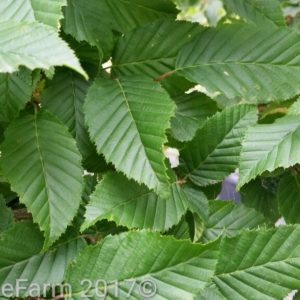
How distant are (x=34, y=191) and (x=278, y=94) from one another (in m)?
0.29

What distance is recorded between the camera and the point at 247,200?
29.5 inches

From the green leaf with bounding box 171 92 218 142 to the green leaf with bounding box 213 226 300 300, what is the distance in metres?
0.14

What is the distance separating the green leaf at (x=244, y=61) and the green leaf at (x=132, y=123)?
0.07 metres

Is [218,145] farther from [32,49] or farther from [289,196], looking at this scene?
[32,49]

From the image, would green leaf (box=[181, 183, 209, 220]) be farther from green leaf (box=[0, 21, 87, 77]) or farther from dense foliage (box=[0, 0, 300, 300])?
green leaf (box=[0, 21, 87, 77])

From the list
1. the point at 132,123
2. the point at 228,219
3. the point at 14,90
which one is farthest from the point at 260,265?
the point at 14,90

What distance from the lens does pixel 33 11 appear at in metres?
0.45

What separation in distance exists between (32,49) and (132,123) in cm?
17

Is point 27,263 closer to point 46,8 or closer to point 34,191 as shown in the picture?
point 34,191

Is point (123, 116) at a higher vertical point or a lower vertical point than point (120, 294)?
higher

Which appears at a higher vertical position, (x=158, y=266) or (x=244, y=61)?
(x=244, y=61)

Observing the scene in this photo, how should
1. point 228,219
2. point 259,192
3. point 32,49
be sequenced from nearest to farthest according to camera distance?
point 32,49, point 228,219, point 259,192

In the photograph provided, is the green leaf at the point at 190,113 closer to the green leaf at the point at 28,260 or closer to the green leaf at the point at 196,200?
the green leaf at the point at 196,200

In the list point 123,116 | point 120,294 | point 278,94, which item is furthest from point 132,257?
point 278,94
